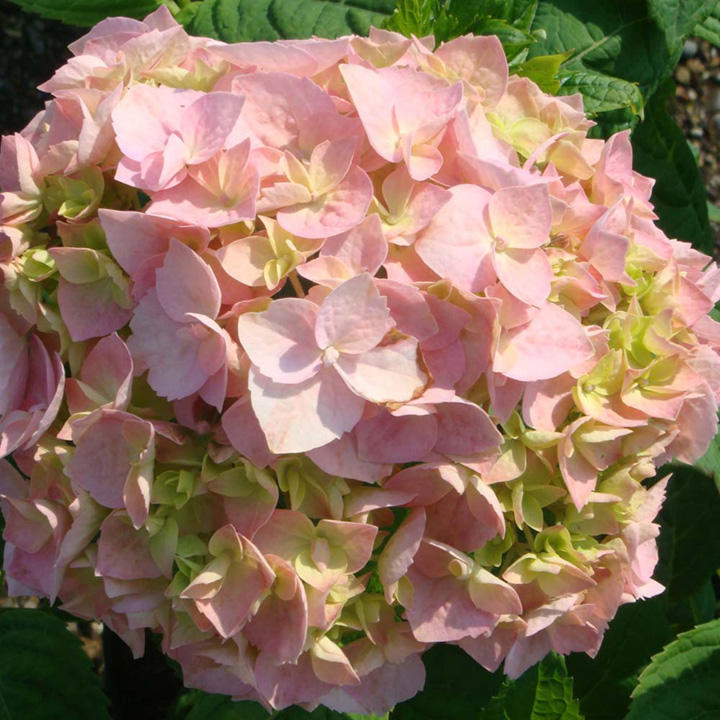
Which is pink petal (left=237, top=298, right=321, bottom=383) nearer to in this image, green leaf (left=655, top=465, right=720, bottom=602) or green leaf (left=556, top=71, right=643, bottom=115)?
green leaf (left=556, top=71, right=643, bottom=115)

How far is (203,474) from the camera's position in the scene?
81cm

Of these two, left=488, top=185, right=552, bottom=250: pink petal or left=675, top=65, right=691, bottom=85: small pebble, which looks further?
Result: left=675, top=65, right=691, bottom=85: small pebble

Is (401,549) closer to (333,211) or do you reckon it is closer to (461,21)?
(333,211)

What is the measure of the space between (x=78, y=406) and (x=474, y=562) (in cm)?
34

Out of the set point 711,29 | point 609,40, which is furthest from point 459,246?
point 711,29

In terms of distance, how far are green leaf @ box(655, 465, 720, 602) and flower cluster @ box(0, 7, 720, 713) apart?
0.74 m

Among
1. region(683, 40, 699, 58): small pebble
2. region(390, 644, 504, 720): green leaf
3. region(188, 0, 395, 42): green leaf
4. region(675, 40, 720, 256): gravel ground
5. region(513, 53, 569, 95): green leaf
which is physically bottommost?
region(390, 644, 504, 720): green leaf

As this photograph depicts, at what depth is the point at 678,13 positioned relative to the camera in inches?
53.9

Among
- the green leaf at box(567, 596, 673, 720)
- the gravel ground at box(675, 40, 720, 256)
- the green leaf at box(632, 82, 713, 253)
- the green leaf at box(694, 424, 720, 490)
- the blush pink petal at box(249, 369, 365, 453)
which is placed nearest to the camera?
the blush pink petal at box(249, 369, 365, 453)

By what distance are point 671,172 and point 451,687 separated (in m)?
0.82

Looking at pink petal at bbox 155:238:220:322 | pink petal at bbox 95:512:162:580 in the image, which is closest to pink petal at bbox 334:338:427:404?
pink petal at bbox 155:238:220:322

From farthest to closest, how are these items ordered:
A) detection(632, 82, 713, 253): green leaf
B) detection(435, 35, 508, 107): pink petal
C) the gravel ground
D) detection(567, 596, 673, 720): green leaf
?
1. the gravel ground
2. detection(632, 82, 713, 253): green leaf
3. detection(567, 596, 673, 720): green leaf
4. detection(435, 35, 508, 107): pink petal

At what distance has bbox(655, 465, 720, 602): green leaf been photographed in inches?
65.2

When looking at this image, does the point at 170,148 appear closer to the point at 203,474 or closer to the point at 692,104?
the point at 203,474
